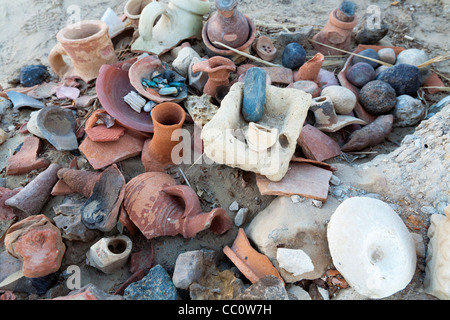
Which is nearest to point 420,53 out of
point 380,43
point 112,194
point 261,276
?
point 380,43

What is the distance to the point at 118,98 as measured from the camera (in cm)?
282

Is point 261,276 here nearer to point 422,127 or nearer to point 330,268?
point 330,268

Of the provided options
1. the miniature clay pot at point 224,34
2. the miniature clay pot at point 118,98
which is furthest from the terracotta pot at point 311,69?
the miniature clay pot at point 118,98

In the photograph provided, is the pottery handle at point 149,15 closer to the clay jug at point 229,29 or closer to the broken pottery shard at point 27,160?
the clay jug at point 229,29

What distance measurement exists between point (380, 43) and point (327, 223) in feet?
9.96

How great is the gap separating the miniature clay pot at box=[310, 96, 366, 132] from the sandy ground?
35 centimetres

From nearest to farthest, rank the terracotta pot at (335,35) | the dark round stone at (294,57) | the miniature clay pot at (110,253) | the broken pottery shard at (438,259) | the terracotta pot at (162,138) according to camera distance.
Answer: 1. the broken pottery shard at (438,259)
2. the miniature clay pot at (110,253)
3. the terracotta pot at (162,138)
4. the dark round stone at (294,57)
5. the terracotta pot at (335,35)

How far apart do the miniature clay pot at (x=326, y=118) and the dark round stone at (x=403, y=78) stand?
737 millimetres

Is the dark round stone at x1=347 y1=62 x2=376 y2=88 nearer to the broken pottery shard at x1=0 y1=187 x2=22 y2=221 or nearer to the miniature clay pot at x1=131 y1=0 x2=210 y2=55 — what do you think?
the miniature clay pot at x1=131 y1=0 x2=210 y2=55

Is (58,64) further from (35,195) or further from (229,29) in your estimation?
(229,29)

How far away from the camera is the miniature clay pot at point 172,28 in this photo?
3.35 m

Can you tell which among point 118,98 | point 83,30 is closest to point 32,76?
point 83,30

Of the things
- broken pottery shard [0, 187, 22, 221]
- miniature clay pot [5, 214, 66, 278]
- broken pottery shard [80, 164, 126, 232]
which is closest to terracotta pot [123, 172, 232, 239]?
broken pottery shard [80, 164, 126, 232]

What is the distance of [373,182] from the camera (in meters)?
2.22
